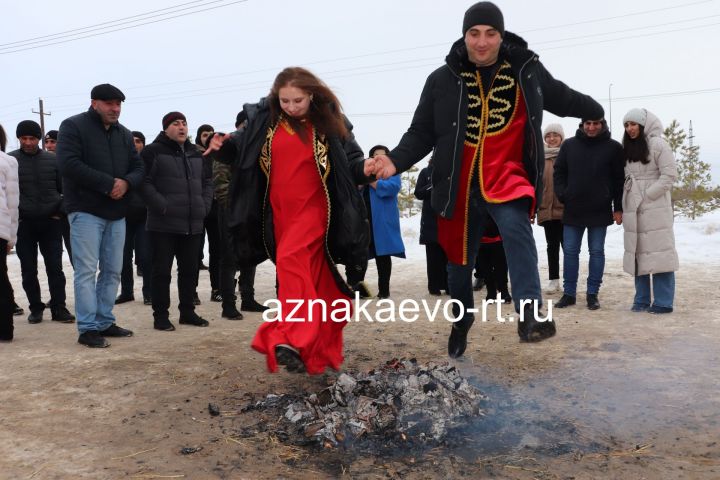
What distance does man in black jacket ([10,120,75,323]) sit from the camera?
693 cm

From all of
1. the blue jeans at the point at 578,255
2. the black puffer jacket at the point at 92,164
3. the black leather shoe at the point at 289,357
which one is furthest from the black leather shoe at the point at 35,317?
the blue jeans at the point at 578,255

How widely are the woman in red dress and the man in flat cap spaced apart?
184 centimetres

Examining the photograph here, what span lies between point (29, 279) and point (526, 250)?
5.87m

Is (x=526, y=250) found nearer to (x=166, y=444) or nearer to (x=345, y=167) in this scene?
(x=345, y=167)

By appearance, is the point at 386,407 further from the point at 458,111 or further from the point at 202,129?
the point at 202,129

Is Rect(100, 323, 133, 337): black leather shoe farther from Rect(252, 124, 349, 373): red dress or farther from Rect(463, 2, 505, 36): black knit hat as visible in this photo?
Rect(463, 2, 505, 36): black knit hat

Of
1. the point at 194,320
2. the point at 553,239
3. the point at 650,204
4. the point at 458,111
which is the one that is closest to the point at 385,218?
the point at 553,239

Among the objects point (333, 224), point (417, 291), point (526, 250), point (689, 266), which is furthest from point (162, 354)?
point (689, 266)

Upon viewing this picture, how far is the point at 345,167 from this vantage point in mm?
4348

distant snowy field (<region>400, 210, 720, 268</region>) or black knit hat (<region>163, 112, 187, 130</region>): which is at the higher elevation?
black knit hat (<region>163, 112, 187, 130</region>)

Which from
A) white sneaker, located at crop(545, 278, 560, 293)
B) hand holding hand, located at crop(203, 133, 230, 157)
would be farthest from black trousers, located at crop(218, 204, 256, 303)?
white sneaker, located at crop(545, 278, 560, 293)

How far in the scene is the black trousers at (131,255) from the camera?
8.37m

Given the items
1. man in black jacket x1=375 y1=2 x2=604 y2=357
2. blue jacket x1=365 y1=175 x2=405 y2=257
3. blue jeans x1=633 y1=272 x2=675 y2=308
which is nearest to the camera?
man in black jacket x1=375 y1=2 x2=604 y2=357

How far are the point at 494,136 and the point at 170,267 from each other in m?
4.08
